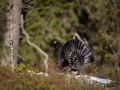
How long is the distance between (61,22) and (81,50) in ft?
34.7

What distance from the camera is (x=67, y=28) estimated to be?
94.7 feet

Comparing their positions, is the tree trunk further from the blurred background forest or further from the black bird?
the black bird

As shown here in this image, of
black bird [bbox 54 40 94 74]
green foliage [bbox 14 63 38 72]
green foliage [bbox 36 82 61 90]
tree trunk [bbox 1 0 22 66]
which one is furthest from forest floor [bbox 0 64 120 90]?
black bird [bbox 54 40 94 74]

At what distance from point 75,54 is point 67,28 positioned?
11249mm

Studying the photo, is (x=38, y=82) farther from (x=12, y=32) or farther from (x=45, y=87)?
(x=12, y=32)

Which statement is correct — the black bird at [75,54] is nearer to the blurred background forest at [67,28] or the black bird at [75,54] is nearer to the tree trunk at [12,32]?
the blurred background forest at [67,28]

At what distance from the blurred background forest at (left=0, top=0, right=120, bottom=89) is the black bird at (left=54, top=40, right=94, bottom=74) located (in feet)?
1.53

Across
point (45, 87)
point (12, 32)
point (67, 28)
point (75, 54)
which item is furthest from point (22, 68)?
point (67, 28)

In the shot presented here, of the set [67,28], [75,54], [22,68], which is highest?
[67,28]

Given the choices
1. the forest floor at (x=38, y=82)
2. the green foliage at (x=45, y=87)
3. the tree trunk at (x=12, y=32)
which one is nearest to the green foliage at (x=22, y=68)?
the tree trunk at (x=12, y=32)

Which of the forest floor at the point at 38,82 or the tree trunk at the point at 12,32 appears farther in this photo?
the tree trunk at the point at 12,32

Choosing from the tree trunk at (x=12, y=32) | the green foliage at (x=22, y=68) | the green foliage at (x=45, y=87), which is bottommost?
the green foliage at (x=45, y=87)

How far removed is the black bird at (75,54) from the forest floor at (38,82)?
110 inches

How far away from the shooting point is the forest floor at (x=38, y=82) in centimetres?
1316
